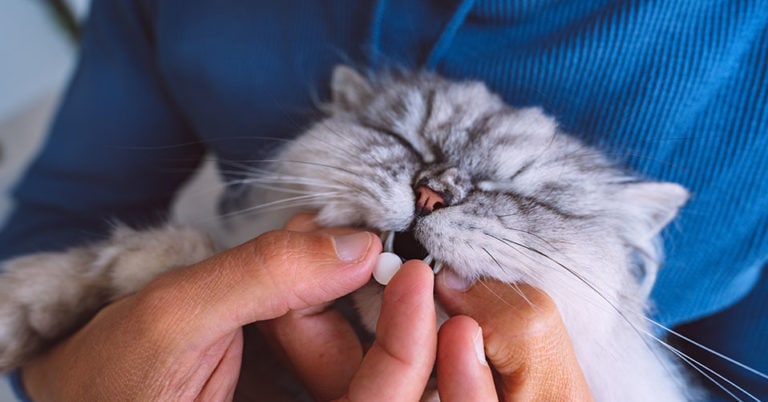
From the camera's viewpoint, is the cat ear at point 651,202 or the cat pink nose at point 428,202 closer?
the cat pink nose at point 428,202

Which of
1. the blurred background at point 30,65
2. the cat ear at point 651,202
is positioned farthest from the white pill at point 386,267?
the blurred background at point 30,65

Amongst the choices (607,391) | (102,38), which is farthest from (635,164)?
(102,38)

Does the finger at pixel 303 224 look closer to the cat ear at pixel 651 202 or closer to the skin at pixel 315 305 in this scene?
the skin at pixel 315 305

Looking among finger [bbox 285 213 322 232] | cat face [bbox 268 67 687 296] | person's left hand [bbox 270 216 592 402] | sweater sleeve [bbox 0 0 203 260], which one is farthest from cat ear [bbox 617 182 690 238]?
sweater sleeve [bbox 0 0 203 260]

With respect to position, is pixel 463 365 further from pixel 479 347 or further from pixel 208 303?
pixel 208 303

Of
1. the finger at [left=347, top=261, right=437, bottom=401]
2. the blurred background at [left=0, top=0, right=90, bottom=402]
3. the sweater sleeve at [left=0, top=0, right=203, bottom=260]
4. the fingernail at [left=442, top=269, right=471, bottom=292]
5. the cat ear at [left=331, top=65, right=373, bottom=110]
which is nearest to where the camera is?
the finger at [left=347, top=261, right=437, bottom=401]

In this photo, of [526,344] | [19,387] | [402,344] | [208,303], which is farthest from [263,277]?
[19,387]

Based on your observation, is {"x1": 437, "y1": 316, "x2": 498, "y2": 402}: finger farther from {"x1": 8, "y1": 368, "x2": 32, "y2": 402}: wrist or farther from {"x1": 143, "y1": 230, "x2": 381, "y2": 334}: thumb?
{"x1": 8, "y1": 368, "x2": 32, "y2": 402}: wrist
